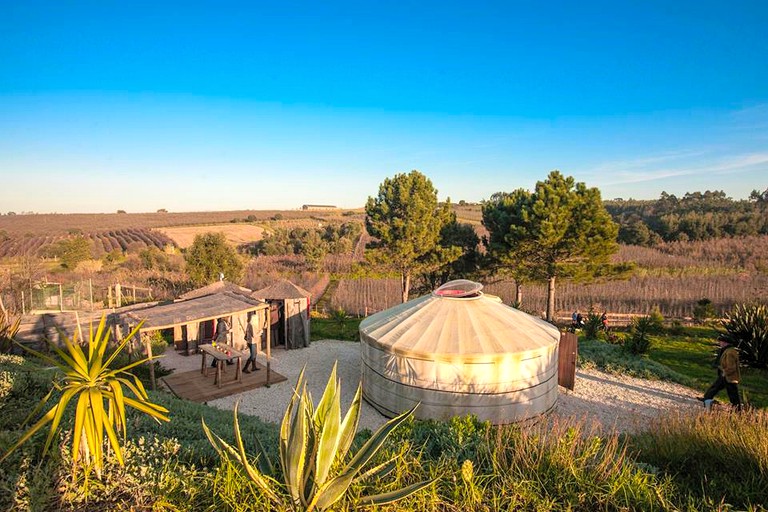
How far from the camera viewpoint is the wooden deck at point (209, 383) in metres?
8.58

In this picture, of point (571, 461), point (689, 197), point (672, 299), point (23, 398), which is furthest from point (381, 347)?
point (689, 197)

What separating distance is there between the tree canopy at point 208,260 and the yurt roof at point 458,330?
11784mm

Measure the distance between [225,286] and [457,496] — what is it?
1142 cm

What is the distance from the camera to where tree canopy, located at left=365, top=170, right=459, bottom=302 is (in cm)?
1603

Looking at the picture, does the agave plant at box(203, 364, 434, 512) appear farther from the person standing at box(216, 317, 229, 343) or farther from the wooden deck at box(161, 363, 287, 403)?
the person standing at box(216, 317, 229, 343)

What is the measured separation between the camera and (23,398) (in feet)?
14.6

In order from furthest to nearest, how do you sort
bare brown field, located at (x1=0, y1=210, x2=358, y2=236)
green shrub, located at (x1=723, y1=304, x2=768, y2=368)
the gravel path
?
bare brown field, located at (x1=0, y1=210, x2=358, y2=236)
green shrub, located at (x1=723, y1=304, x2=768, y2=368)
the gravel path

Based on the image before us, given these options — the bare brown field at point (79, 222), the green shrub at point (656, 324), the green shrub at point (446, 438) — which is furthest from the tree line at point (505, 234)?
the bare brown field at point (79, 222)

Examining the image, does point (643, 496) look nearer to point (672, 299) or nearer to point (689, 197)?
point (672, 299)

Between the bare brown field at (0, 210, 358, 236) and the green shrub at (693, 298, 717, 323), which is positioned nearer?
the green shrub at (693, 298, 717, 323)

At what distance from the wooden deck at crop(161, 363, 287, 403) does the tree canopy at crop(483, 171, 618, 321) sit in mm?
10432

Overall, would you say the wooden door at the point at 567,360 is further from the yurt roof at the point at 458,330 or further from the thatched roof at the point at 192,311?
the thatched roof at the point at 192,311

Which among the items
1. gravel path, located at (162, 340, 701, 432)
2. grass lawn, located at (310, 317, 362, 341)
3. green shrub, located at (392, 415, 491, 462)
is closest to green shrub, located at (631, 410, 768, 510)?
green shrub, located at (392, 415, 491, 462)

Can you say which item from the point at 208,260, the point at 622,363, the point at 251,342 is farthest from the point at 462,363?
the point at 208,260
